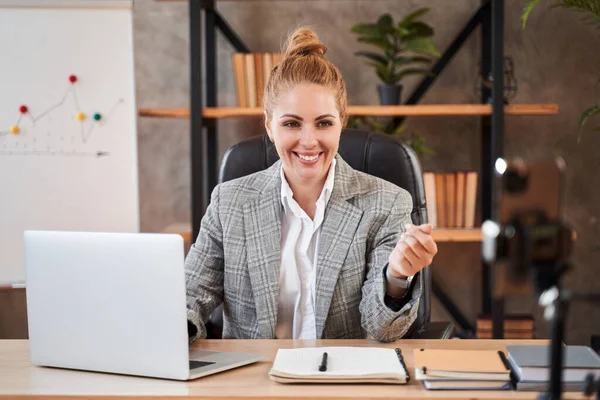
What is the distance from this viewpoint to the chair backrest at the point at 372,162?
76.5 inches

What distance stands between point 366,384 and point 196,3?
2.05 m

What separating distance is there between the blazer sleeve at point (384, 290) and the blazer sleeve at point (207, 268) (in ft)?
1.18

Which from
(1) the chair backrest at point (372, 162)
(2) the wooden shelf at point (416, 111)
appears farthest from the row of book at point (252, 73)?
(1) the chair backrest at point (372, 162)

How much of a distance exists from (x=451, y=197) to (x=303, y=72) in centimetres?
140

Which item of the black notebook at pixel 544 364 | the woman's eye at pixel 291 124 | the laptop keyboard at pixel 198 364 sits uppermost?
the woman's eye at pixel 291 124

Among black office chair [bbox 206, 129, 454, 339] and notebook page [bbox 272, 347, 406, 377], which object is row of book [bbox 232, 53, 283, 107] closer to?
black office chair [bbox 206, 129, 454, 339]

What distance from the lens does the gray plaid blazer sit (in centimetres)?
177

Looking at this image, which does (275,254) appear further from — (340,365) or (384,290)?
(340,365)

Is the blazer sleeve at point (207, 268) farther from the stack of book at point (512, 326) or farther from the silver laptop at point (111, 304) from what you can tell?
the stack of book at point (512, 326)

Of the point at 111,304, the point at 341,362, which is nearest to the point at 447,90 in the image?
the point at 341,362

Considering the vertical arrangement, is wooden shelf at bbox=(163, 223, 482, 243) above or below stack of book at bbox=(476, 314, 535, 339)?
above

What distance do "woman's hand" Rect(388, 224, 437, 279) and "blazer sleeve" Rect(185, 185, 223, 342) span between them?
19.5 inches

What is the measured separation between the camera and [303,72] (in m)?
1.83

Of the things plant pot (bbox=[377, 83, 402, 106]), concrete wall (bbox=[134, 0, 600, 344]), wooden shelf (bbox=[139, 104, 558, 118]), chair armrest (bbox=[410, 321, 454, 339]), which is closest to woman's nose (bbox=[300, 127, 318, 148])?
chair armrest (bbox=[410, 321, 454, 339])
